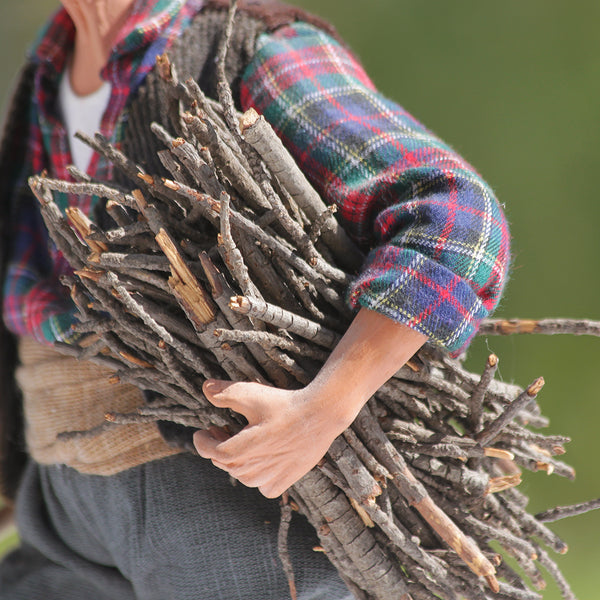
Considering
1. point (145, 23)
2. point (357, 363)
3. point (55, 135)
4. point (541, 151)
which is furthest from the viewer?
point (541, 151)

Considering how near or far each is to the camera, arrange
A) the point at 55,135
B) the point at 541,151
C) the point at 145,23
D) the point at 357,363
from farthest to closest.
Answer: the point at 541,151 < the point at 55,135 < the point at 145,23 < the point at 357,363

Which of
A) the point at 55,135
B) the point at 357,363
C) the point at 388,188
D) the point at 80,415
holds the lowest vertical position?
the point at 80,415

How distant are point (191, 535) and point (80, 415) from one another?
19 centimetres

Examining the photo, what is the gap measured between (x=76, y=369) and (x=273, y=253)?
31cm

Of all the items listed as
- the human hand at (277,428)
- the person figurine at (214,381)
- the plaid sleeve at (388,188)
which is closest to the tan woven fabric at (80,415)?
the person figurine at (214,381)

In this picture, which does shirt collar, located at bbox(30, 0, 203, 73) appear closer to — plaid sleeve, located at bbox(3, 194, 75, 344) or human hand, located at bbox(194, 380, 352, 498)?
plaid sleeve, located at bbox(3, 194, 75, 344)

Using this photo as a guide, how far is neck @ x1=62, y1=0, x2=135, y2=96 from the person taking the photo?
723mm

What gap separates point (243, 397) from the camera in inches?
21.6

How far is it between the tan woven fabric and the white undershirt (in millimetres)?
242

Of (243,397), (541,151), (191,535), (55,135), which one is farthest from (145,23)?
(541,151)

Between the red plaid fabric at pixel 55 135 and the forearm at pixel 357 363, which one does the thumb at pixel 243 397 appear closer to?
the forearm at pixel 357 363

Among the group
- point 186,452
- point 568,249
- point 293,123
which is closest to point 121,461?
point 186,452

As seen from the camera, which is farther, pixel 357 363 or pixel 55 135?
pixel 55 135

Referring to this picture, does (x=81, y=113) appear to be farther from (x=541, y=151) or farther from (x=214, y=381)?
(x=541, y=151)
